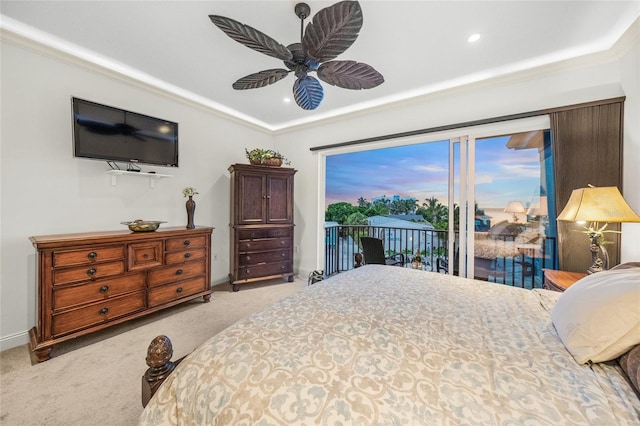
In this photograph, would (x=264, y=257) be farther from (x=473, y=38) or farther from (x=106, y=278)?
(x=473, y=38)

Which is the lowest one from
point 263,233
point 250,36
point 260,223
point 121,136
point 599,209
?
point 263,233

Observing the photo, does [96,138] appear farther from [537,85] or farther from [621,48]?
[621,48]

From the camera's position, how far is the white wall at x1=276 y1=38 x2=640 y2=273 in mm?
1939

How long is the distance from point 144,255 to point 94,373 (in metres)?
1.00

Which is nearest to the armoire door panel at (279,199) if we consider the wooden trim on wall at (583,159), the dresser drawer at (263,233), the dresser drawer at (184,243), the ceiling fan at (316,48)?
the dresser drawer at (263,233)

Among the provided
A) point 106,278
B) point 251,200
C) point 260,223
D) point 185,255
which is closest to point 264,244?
point 260,223

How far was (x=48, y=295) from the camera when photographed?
183 centimetres

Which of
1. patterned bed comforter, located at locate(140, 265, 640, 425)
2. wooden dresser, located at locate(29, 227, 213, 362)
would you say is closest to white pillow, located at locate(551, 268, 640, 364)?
patterned bed comforter, located at locate(140, 265, 640, 425)

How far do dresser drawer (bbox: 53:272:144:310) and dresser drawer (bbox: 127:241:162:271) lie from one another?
96 millimetres

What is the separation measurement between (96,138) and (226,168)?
5.30 feet

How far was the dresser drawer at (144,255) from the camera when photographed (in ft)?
7.47

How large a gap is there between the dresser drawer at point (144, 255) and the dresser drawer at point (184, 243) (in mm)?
102

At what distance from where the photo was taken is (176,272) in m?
2.64

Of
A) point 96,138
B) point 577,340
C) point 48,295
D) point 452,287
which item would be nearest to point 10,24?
point 96,138
